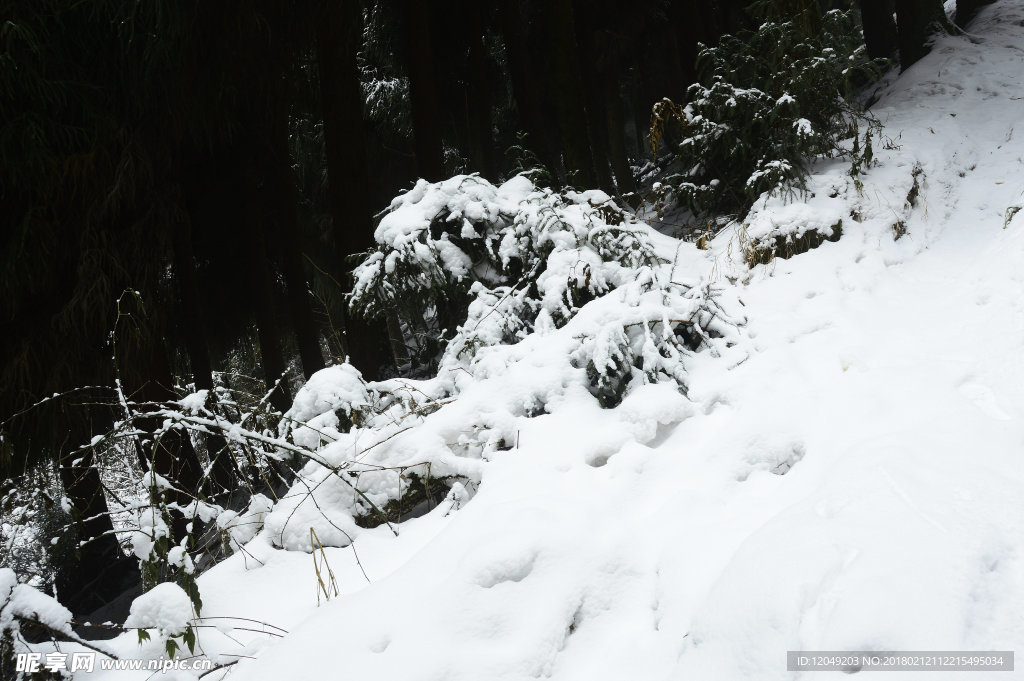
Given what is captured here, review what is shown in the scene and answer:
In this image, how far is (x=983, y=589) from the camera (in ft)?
4.32

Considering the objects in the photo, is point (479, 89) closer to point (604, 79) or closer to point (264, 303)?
point (264, 303)

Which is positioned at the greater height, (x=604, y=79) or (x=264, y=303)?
(x=604, y=79)

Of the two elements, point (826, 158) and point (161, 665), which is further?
point (826, 158)

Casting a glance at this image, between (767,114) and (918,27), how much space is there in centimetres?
372

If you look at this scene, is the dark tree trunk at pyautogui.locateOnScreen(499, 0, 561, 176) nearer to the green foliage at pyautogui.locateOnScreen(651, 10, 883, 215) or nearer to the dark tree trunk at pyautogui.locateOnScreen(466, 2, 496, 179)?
the green foliage at pyautogui.locateOnScreen(651, 10, 883, 215)

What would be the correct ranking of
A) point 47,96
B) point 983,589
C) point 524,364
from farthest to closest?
1. point 47,96
2. point 524,364
3. point 983,589

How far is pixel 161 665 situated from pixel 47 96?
5100 millimetres

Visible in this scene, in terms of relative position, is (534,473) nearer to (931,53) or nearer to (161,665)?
(161,665)

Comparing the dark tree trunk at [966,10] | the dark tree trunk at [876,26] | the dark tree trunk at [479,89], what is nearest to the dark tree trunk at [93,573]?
the dark tree trunk at [479,89]

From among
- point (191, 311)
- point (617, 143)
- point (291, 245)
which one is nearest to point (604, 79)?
point (617, 143)

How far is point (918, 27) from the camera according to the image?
284 inches

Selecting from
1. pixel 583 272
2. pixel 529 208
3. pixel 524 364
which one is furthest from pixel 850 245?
pixel 524 364

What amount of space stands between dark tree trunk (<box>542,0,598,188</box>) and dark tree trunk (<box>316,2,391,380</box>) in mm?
1958

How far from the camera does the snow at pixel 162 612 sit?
1786 mm
